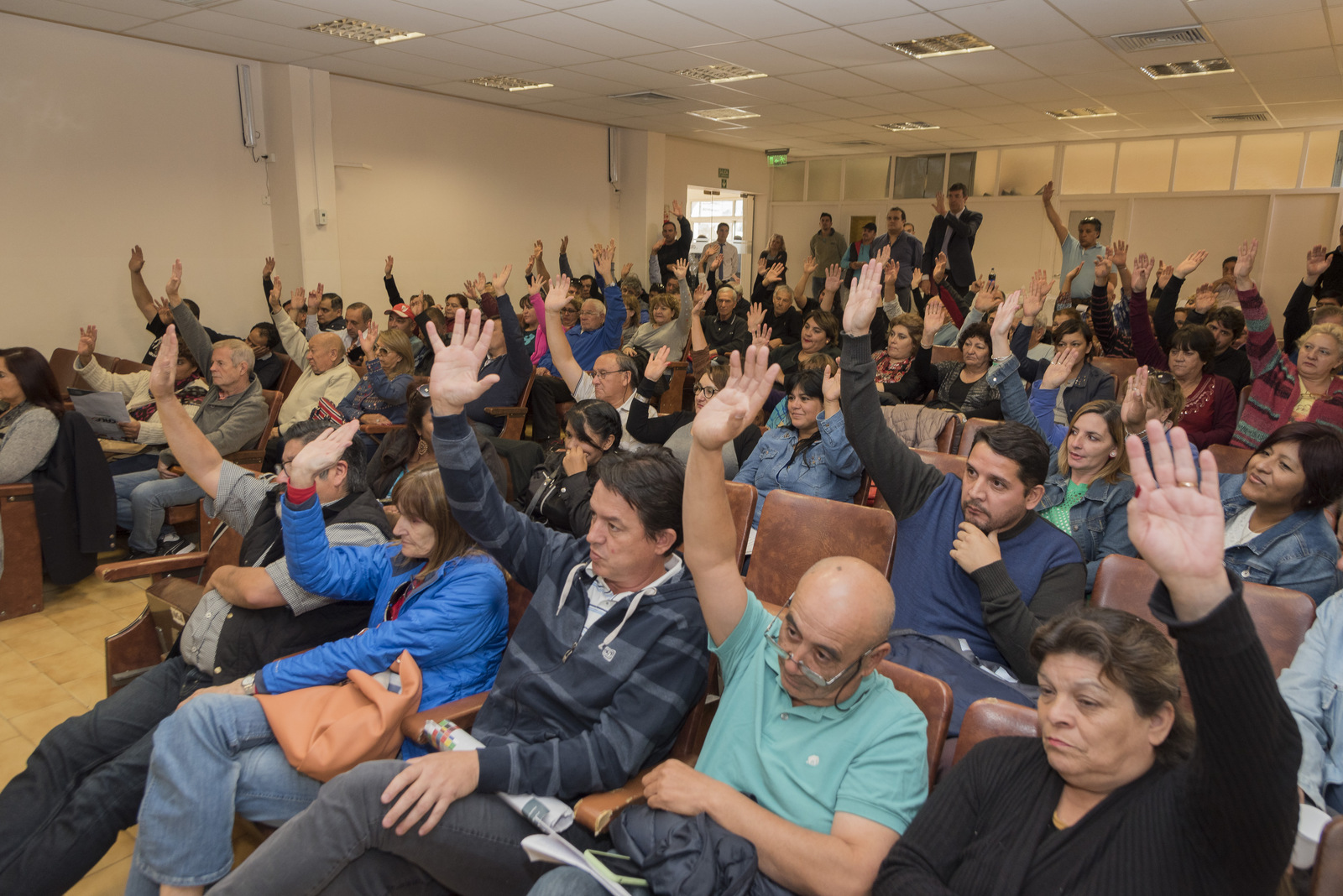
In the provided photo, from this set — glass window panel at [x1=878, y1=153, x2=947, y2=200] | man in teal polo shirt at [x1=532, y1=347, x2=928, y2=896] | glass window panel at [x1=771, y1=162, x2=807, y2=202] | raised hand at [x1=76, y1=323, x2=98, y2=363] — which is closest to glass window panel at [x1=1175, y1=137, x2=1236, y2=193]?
glass window panel at [x1=878, y1=153, x2=947, y2=200]

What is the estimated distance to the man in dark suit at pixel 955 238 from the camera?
24.2 ft

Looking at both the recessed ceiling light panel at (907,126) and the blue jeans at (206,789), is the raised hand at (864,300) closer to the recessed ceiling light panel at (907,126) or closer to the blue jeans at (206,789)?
the blue jeans at (206,789)

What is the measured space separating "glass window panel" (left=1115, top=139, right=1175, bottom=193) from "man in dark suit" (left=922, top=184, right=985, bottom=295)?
15.1 feet

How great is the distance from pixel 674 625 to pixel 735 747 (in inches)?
10.3

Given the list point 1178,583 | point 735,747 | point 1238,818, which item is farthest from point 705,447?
point 1238,818

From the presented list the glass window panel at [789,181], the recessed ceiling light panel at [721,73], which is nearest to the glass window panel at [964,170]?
the glass window panel at [789,181]

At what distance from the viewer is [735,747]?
1450mm

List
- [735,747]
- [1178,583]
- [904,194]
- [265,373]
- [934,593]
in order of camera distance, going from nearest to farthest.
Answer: [1178,583] → [735,747] → [934,593] → [265,373] → [904,194]

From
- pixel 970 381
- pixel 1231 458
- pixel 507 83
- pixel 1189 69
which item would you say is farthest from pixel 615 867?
pixel 507 83

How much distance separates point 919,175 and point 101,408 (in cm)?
1127

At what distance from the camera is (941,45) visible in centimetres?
608

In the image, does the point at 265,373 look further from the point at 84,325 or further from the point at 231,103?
the point at 231,103

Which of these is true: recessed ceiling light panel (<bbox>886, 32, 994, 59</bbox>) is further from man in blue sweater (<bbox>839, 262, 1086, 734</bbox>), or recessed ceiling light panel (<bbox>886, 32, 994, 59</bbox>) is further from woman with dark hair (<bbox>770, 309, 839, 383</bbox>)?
man in blue sweater (<bbox>839, 262, 1086, 734</bbox>)

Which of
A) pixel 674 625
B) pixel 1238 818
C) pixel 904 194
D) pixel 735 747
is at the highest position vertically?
pixel 904 194
